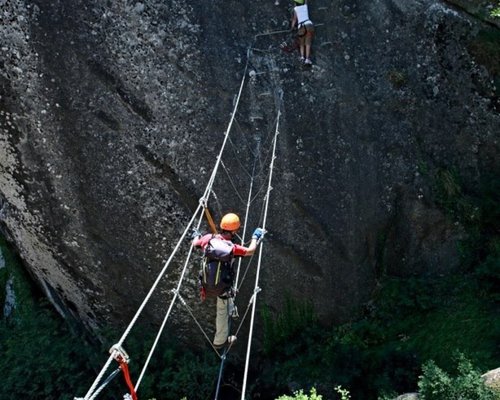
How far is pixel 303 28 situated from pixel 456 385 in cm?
532

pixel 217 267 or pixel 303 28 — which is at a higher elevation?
pixel 303 28

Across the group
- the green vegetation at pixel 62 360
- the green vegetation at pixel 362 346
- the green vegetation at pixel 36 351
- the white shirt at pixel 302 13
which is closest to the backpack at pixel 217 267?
the green vegetation at pixel 362 346

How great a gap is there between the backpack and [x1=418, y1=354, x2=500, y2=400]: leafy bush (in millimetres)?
2601

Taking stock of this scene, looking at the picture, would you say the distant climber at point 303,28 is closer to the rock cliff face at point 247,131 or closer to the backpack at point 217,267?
the rock cliff face at point 247,131

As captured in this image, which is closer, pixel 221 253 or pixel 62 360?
pixel 221 253

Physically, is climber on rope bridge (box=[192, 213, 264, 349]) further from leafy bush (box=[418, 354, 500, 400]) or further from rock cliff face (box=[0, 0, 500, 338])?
leafy bush (box=[418, 354, 500, 400])

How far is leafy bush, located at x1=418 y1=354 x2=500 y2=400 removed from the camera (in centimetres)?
688

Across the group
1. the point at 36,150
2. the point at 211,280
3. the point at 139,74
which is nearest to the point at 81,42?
the point at 139,74

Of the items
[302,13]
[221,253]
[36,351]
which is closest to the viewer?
[221,253]

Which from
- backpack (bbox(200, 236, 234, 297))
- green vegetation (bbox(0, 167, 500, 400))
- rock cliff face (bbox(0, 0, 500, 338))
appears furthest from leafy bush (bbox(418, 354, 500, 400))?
backpack (bbox(200, 236, 234, 297))

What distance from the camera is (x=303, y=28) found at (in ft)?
30.1

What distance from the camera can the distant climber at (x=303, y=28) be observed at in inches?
358

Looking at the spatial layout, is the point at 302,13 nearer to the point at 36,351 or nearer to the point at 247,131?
the point at 247,131

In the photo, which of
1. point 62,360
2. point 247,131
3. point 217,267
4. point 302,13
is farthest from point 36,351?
point 302,13
